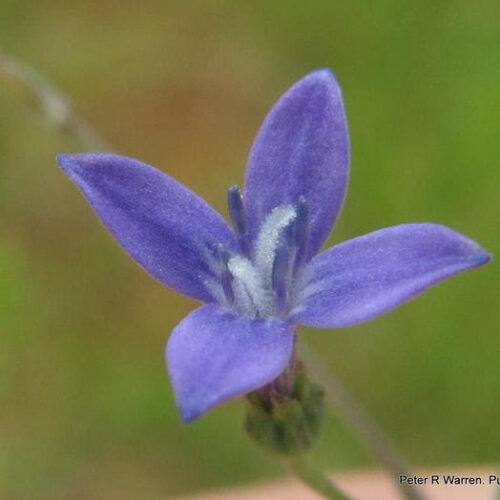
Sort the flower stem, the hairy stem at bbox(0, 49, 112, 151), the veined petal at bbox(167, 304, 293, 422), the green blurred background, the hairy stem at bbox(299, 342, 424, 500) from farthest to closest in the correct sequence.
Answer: the green blurred background
the hairy stem at bbox(0, 49, 112, 151)
the hairy stem at bbox(299, 342, 424, 500)
the flower stem
the veined petal at bbox(167, 304, 293, 422)

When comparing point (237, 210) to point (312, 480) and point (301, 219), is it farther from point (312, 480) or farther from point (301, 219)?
point (312, 480)

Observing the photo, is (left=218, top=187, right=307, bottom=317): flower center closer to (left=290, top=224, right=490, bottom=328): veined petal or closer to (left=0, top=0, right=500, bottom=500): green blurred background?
(left=290, top=224, right=490, bottom=328): veined petal

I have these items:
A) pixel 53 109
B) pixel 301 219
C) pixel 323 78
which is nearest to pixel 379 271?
pixel 301 219

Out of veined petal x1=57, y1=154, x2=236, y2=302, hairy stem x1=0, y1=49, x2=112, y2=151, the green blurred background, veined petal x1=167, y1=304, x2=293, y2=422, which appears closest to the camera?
veined petal x1=167, y1=304, x2=293, y2=422

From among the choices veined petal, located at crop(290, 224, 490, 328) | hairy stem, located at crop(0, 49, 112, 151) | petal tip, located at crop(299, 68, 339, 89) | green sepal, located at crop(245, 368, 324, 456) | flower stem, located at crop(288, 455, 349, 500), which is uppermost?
hairy stem, located at crop(0, 49, 112, 151)

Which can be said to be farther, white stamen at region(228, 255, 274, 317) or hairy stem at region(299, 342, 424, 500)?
hairy stem at region(299, 342, 424, 500)

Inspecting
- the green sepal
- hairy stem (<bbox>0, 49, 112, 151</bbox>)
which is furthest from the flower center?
hairy stem (<bbox>0, 49, 112, 151</bbox>)

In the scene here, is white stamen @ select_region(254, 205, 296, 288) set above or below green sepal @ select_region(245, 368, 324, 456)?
above
